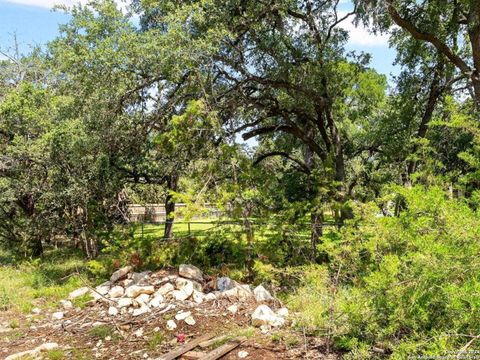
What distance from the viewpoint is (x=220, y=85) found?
34.1ft

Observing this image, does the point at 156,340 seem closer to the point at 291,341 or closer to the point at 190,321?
the point at 190,321

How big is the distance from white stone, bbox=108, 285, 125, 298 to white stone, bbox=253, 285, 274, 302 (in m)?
2.77

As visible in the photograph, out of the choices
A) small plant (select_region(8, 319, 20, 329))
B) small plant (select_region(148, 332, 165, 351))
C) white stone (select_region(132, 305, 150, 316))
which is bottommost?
small plant (select_region(8, 319, 20, 329))

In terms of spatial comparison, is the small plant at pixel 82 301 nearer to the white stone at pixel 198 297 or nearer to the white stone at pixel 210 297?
the white stone at pixel 198 297

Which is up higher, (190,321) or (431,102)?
(431,102)

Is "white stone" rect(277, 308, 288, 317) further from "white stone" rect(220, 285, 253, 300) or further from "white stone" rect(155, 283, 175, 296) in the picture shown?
"white stone" rect(155, 283, 175, 296)

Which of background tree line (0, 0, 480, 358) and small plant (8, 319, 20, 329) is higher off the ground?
background tree line (0, 0, 480, 358)

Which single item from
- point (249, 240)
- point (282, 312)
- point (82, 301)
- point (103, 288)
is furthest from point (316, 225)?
point (82, 301)

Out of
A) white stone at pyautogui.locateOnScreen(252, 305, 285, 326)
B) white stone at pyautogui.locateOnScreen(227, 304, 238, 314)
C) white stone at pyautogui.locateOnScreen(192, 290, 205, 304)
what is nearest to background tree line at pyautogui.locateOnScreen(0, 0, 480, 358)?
white stone at pyautogui.locateOnScreen(252, 305, 285, 326)

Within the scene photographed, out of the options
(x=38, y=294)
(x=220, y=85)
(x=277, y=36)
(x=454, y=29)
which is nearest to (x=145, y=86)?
(x=220, y=85)

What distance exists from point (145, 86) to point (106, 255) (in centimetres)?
444

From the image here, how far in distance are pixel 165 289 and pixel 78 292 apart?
2.29 m

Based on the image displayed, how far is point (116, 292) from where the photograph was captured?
817cm

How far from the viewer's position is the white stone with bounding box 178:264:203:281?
8453 millimetres
